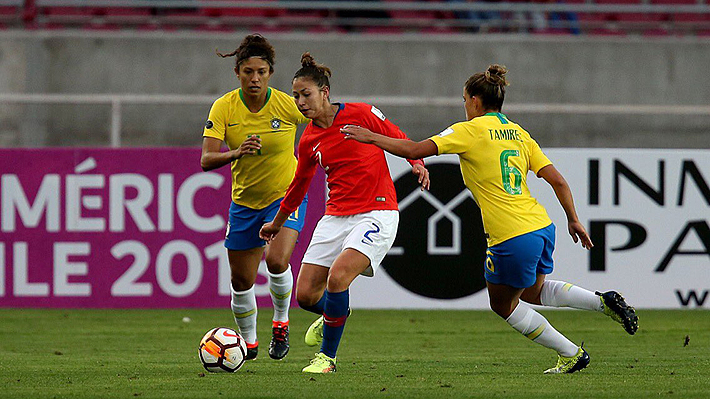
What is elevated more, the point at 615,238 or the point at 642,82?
the point at 642,82

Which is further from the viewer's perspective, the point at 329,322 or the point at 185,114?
the point at 185,114

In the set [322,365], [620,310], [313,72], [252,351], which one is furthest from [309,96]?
[620,310]

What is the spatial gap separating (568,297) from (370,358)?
1.66 metres

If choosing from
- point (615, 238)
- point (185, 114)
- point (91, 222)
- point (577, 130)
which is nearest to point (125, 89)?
point (185, 114)

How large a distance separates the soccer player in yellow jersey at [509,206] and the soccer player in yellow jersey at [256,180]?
1.56 metres

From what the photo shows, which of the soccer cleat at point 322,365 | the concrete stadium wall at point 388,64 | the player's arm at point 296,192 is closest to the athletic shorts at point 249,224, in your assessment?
the player's arm at point 296,192

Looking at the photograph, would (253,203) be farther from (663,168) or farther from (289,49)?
(289,49)

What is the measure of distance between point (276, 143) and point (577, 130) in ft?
23.1

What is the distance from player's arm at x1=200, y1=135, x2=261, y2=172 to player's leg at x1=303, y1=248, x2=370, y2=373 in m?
0.84

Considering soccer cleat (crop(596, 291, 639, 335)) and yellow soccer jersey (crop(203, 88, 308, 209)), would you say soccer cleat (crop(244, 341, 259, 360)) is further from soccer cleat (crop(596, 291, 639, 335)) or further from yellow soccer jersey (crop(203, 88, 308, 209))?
soccer cleat (crop(596, 291, 639, 335))

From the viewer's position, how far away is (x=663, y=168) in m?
11.5

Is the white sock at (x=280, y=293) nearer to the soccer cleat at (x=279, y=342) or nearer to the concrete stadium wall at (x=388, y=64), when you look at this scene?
the soccer cleat at (x=279, y=342)

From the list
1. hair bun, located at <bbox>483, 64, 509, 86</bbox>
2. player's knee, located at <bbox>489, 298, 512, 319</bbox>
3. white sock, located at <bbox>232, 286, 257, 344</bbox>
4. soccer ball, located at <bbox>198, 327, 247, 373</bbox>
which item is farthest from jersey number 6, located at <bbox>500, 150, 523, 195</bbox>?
white sock, located at <bbox>232, 286, 257, 344</bbox>

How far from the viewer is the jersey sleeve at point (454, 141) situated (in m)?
6.28
